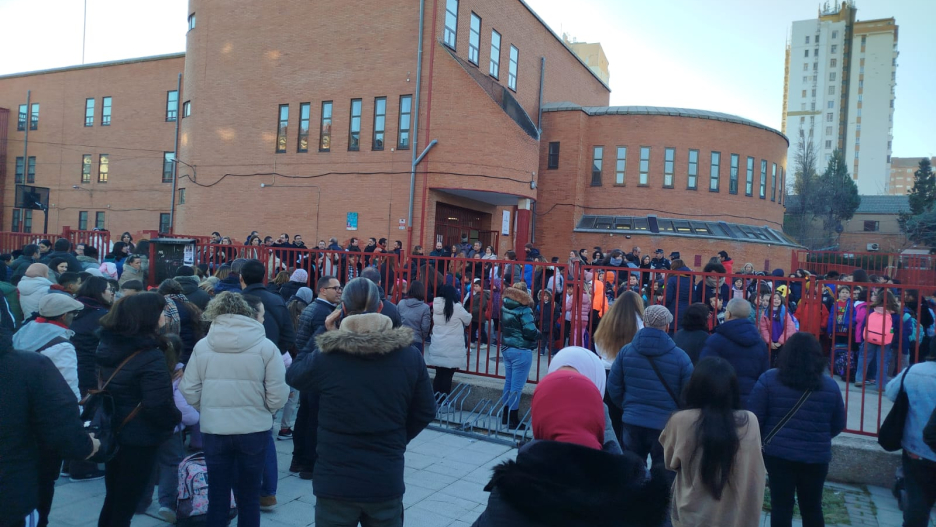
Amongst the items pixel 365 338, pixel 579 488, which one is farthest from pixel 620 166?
pixel 579 488

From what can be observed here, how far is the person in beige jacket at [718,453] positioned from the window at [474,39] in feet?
67.0

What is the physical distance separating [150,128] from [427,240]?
67.9 ft

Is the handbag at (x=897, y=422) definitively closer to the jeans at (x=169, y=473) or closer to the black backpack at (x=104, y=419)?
the black backpack at (x=104, y=419)

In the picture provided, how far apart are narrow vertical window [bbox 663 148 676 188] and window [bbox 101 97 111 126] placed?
29.7 m

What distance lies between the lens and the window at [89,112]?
3516cm

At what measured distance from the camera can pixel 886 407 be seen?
8.52m

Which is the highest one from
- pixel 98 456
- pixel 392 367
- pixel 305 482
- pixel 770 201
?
pixel 770 201

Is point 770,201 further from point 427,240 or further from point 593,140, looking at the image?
point 427,240

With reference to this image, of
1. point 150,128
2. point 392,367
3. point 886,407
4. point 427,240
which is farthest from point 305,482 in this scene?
point 150,128

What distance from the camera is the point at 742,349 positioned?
18.1 ft

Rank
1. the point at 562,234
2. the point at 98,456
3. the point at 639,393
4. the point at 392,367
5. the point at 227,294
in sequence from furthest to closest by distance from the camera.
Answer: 1. the point at 562,234
2. the point at 639,393
3. the point at 227,294
4. the point at 98,456
5. the point at 392,367

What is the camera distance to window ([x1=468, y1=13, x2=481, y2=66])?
22.3 meters

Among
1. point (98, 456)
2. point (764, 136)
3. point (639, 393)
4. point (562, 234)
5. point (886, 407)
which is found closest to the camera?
point (98, 456)

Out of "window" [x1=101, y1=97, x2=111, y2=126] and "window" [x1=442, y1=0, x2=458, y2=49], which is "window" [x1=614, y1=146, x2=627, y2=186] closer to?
"window" [x1=442, y1=0, x2=458, y2=49]
